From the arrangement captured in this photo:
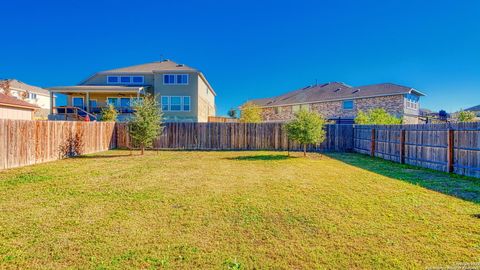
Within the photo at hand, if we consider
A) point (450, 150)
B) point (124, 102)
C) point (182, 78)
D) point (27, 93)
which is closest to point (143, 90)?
point (124, 102)

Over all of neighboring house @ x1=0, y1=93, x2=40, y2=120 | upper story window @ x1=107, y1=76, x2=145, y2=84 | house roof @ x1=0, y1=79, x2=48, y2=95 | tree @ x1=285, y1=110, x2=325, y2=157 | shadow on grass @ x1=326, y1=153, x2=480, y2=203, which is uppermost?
→ house roof @ x1=0, y1=79, x2=48, y2=95

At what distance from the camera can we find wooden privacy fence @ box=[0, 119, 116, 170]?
950cm

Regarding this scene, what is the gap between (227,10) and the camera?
20906 mm

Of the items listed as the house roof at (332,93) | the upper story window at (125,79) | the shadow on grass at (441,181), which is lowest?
the shadow on grass at (441,181)

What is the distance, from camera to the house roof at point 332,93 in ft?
86.7

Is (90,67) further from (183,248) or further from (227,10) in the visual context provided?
(183,248)

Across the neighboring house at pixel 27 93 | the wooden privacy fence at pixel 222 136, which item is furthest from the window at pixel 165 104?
the neighboring house at pixel 27 93

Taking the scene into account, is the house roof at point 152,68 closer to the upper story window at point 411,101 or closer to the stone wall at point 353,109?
the stone wall at point 353,109

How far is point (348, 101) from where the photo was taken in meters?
28.9

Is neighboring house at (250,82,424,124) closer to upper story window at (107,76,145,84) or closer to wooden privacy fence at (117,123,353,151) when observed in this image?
wooden privacy fence at (117,123,353,151)

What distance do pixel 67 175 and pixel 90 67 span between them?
26988 mm

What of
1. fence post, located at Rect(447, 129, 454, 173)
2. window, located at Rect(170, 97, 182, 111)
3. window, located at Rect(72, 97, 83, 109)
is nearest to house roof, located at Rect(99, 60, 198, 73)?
window, located at Rect(170, 97, 182, 111)

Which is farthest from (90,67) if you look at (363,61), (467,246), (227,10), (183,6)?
(467,246)

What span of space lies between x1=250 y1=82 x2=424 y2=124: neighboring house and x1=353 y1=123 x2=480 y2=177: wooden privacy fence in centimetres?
874
